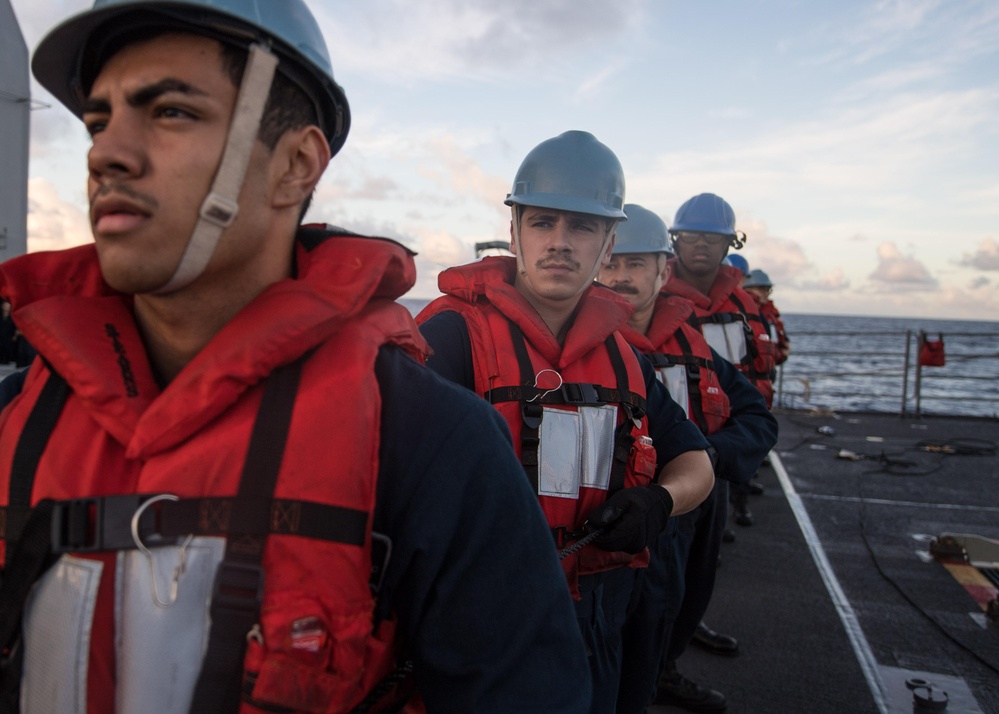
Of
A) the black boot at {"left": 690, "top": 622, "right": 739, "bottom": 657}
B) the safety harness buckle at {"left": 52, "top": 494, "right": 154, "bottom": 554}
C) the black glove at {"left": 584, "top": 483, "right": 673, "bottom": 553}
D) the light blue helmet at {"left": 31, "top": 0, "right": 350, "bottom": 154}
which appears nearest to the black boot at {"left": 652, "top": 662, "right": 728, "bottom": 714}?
the black boot at {"left": 690, "top": 622, "right": 739, "bottom": 657}

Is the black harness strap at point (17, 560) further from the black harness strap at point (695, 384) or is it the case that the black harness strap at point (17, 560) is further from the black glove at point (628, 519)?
the black harness strap at point (695, 384)

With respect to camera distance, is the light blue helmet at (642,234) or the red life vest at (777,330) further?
the red life vest at (777,330)

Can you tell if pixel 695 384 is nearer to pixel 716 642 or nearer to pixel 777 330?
pixel 716 642

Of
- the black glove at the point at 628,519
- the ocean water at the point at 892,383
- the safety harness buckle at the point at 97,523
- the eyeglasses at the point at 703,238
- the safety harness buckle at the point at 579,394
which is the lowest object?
the ocean water at the point at 892,383

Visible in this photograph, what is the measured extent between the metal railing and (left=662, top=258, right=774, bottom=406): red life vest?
270 cm

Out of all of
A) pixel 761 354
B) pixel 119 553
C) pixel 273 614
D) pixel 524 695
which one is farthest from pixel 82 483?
pixel 761 354

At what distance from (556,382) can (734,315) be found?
333 cm

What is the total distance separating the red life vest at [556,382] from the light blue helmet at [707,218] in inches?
127

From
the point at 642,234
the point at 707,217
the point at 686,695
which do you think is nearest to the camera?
the point at 686,695

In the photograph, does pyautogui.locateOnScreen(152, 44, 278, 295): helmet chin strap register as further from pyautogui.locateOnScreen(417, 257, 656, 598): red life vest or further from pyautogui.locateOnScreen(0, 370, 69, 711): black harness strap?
pyautogui.locateOnScreen(417, 257, 656, 598): red life vest

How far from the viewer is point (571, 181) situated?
2.95m

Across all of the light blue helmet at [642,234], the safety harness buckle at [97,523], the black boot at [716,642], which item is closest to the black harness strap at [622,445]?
the safety harness buckle at [97,523]

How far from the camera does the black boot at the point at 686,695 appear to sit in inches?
157

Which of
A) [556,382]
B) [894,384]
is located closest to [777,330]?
[556,382]
